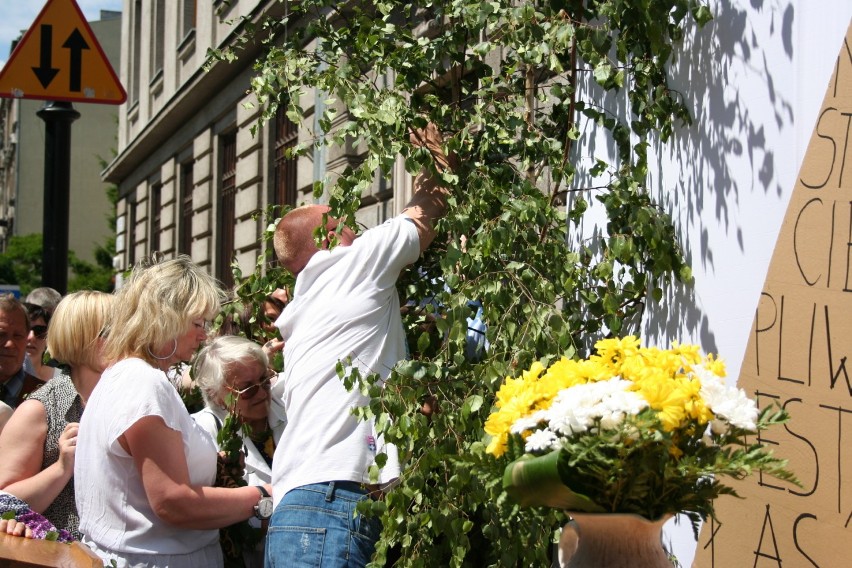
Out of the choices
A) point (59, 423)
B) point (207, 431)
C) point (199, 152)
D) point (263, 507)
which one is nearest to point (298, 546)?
point (263, 507)

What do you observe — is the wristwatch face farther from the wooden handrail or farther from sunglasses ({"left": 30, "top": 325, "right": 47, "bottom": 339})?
sunglasses ({"left": 30, "top": 325, "right": 47, "bottom": 339})

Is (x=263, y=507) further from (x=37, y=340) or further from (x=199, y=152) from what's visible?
(x=199, y=152)

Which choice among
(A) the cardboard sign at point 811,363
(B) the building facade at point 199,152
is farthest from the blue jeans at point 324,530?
(B) the building facade at point 199,152

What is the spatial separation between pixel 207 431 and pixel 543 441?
6.69 feet

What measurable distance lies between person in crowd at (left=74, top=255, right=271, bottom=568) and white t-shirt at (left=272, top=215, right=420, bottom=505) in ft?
0.95

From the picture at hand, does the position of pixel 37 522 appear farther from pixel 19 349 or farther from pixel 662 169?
pixel 19 349

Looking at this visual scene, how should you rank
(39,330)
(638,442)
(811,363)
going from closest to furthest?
1. (638,442)
2. (811,363)
3. (39,330)

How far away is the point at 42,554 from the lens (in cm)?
274

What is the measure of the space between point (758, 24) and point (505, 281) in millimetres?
978

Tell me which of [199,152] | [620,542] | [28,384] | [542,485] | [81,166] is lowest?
[28,384]

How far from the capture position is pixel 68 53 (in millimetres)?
5516

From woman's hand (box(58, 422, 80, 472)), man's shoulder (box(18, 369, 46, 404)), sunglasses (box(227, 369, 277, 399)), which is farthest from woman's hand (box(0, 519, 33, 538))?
man's shoulder (box(18, 369, 46, 404))

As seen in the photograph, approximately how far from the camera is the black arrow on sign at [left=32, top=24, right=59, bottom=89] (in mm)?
5445

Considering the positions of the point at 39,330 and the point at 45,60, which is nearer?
the point at 45,60
